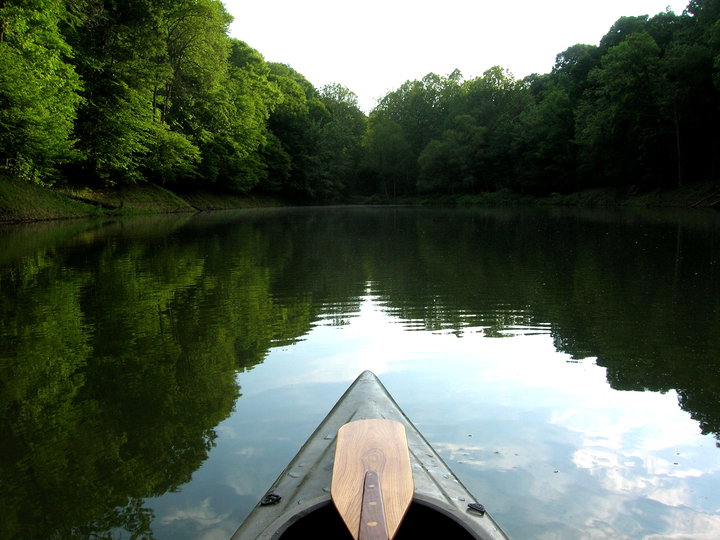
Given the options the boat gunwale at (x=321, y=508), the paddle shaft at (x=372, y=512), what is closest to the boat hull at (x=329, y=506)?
the boat gunwale at (x=321, y=508)

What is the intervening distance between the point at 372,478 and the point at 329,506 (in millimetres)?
186

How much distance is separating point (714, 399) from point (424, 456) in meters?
2.87

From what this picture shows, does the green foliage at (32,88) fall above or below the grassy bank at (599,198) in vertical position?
above

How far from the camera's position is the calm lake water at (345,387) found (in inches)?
107

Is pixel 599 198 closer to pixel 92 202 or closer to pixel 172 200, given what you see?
pixel 172 200

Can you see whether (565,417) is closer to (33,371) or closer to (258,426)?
(258,426)

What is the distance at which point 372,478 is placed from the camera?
6.68 ft

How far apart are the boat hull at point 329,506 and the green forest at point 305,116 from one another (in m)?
19.6

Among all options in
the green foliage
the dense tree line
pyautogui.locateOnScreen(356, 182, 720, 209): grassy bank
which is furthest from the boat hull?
→ the dense tree line

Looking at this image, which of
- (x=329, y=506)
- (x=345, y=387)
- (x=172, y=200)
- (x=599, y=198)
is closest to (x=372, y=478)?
(x=329, y=506)

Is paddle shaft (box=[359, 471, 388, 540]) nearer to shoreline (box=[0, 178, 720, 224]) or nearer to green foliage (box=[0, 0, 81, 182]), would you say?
green foliage (box=[0, 0, 81, 182])

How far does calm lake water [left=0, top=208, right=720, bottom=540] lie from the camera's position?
2.71 metres

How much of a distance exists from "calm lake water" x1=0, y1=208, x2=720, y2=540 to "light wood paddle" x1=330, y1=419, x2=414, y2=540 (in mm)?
695

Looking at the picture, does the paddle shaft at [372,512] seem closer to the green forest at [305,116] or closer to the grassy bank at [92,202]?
the green forest at [305,116]
